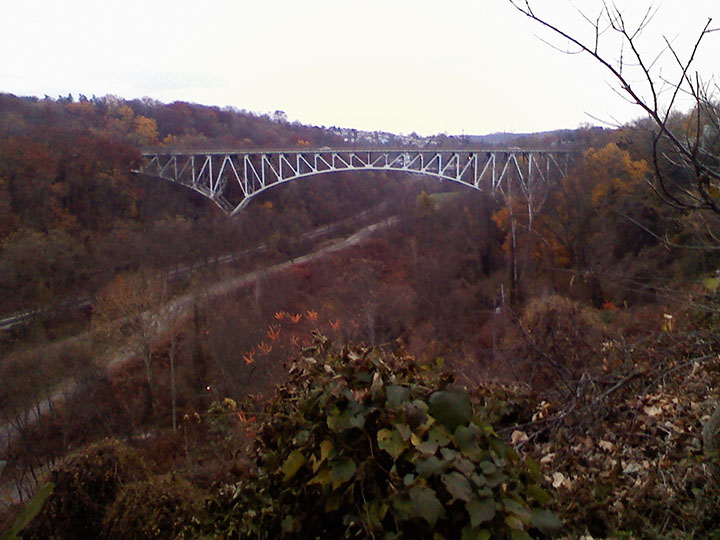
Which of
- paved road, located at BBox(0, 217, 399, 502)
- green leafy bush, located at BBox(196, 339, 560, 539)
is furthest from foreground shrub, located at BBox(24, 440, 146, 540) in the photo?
paved road, located at BBox(0, 217, 399, 502)

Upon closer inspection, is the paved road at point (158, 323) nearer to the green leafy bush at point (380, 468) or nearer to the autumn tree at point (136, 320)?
the autumn tree at point (136, 320)

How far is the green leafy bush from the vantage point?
129 centimetres

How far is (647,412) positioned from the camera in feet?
9.54

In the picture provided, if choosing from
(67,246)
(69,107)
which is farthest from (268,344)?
(69,107)

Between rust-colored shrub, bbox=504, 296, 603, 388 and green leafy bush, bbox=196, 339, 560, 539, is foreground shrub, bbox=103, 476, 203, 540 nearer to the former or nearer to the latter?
green leafy bush, bbox=196, 339, 560, 539

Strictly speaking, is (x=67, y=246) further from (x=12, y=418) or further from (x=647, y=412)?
(x=647, y=412)

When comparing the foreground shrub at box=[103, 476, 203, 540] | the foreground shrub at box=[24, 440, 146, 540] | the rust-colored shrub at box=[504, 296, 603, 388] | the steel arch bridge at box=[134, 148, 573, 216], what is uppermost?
the steel arch bridge at box=[134, 148, 573, 216]

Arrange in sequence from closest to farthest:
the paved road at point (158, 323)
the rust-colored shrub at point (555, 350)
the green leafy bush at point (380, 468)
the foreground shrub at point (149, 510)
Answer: the green leafy bush at point (380, 468)
the foreground shrub at point (149, 510)
the rust-colored shrub at point (555, 350)
the paved road at point (158, 323)

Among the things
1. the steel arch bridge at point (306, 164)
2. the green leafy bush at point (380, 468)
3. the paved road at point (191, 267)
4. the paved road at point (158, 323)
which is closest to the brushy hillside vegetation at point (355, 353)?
the green leafy bush at point (380, 468)

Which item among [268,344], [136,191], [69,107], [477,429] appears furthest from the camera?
[69,107]

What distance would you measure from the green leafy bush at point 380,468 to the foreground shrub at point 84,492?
342 cm

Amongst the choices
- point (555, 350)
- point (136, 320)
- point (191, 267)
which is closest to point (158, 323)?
point (136, 320)

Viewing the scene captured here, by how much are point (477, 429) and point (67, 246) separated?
16652mm

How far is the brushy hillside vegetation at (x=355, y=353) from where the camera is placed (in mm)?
1456
